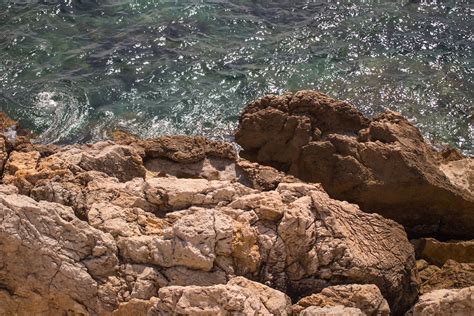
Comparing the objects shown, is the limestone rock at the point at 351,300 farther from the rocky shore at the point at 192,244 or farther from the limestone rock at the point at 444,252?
the limestone rock at the point at 444,252

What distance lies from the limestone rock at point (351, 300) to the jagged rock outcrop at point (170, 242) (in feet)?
0.73

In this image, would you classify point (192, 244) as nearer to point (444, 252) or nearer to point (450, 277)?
point (450, 277)

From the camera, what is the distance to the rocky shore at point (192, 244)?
23.0 feet

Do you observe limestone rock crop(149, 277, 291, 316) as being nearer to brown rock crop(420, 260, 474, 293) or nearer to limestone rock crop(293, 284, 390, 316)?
limestone rock crop(293, 284, 390, 316)

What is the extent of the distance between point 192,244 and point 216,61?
10.7 meters

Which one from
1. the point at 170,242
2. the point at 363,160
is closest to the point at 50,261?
the point at 170,242

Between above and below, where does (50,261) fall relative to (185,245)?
below

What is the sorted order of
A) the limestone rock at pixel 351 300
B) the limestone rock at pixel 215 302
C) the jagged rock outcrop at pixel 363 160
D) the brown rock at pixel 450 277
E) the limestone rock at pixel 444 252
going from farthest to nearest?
1. the jagged rock outcrop at pixel 363 160
2. the limestone rock at pixel 444 252
3. the brown rock at pixel 450 277
4. the limestone rock at pixel 351 300
5. the limestone rock at pixel 215 302

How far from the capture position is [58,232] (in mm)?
7195

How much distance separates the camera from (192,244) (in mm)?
7105

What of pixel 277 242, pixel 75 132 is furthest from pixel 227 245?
pixel 75 132

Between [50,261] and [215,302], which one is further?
[50,261]

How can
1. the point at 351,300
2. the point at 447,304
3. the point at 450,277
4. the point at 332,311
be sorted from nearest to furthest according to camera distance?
the point at 332,311
the point at 351,300
the point at 447,304
the point at 450,277

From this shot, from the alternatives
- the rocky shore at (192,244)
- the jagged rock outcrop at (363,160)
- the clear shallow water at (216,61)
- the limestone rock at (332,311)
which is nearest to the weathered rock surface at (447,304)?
the rocky shore at (192,244)
